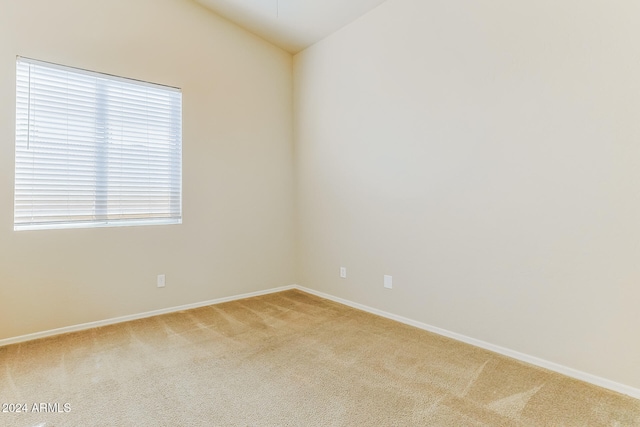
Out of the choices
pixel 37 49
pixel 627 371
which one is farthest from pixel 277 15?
pixel 627 371

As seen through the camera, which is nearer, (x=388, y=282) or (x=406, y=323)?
(x=406, y=323)

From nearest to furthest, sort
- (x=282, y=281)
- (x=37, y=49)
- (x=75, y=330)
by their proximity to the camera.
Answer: (x=37, y=49) → (x=75, y=330) → (x=282, y=281)

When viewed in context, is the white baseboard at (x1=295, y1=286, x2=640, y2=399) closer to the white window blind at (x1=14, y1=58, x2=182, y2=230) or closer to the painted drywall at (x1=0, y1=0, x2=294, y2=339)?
the painted drywall at (x1=0, y1=0, x2=294, y2=339)

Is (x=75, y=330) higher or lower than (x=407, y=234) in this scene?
lower

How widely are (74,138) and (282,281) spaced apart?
8.67ft

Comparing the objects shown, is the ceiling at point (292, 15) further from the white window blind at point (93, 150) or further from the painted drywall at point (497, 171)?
the white window blind at point (93, 150)

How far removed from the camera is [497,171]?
7.93ft

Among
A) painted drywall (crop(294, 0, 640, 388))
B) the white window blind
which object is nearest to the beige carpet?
painted drywall (crop(294, 0, 640, 388))

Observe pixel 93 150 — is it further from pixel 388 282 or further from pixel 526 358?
pixel 526 358

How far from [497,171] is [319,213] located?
6.69 feet

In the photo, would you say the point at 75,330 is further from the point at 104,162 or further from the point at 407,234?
the point at 407,234

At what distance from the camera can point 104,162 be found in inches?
118

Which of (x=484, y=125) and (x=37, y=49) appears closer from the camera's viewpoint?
(x=484, y=125)

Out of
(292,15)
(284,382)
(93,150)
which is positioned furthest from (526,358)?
(93,150)
